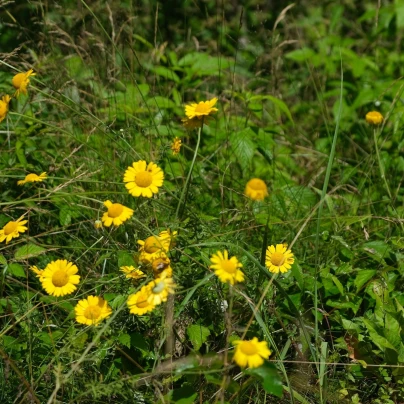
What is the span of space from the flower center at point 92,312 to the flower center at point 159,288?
0.24 m

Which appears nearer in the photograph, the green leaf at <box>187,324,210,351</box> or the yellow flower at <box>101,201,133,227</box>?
the yellow flower at <box>101,201,133,227</box>

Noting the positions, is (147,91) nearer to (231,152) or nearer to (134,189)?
(231,152)

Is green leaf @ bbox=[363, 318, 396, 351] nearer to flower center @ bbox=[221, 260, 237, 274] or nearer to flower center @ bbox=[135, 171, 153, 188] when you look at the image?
flower center @ bbox=[221, 260, 237, 274]

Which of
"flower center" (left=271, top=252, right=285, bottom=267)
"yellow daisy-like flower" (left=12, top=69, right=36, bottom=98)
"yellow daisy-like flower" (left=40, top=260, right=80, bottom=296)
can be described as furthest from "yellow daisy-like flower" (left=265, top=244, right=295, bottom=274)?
"yellow daisy-like flower" (left=12, top=69, right=36, bottom=98)

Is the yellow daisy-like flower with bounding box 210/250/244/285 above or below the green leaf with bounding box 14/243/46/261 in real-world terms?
above

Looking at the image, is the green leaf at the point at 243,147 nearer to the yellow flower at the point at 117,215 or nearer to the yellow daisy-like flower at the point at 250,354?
the yellow flower at the point at 117,215

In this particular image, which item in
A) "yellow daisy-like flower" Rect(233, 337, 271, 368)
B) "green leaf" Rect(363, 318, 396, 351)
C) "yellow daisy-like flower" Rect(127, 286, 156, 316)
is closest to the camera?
"yellow daisy-like flower" Rect(233, 337, 271, 368)

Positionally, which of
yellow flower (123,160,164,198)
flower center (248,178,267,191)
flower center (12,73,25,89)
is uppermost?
flower center (248,178,267,191)

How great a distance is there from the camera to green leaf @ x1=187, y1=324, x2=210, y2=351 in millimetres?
1626

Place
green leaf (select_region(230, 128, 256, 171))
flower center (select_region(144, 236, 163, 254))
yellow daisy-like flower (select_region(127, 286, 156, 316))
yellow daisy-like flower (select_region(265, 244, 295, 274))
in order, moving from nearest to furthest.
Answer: yellow daisy-like flower (select_region(127, 286, 156, 316)) → flower center (select_region(144, 236, 163, 254)) → yellow daisy-like flower (select_region(265, 244, 295, 274)) → green leaf (select_region(230, 128, 256, 171))

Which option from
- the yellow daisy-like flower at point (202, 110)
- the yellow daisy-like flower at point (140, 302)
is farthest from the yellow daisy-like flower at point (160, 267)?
the yellow daisy-like flower at point (202, 110)

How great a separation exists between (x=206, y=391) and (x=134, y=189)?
50 centimetres

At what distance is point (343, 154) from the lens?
2.78m

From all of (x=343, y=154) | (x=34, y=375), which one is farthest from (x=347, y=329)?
(x=343, y=154)
